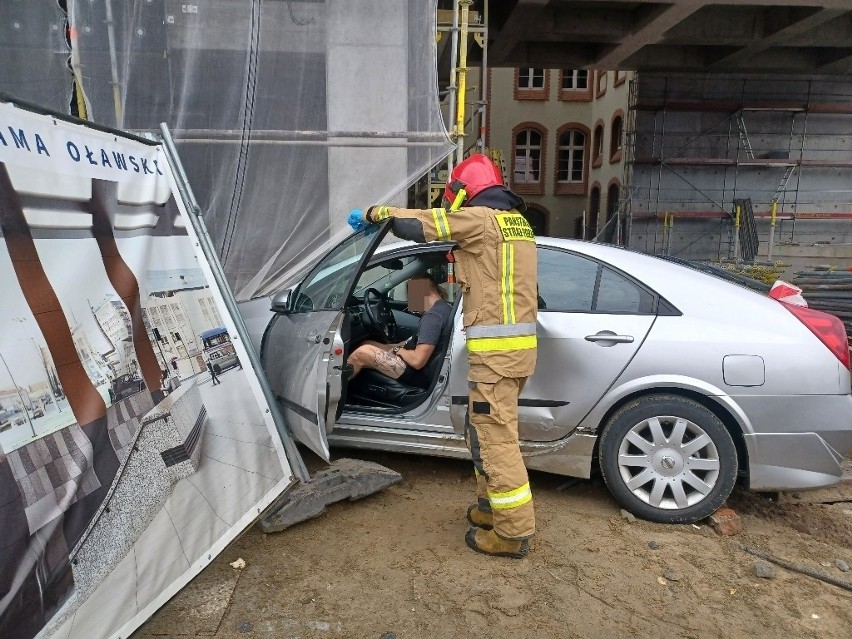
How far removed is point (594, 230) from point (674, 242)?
23.8 feet

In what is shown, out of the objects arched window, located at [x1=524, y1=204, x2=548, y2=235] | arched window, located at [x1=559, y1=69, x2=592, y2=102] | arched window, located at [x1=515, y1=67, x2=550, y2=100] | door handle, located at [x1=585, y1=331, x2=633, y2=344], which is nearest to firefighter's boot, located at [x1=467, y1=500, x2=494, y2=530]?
door handle, located at [x1=585, y1=331, x2=633, y2=344]

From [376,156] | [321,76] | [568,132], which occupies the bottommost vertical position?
[376,156]

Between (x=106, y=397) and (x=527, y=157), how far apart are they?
2562cm

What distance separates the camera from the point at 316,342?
10.4 feet

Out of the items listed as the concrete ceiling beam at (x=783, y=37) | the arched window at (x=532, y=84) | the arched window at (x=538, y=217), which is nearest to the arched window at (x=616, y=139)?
the arched window at (x=538, y=217)

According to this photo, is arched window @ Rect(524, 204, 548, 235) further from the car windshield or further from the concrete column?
the car windshield

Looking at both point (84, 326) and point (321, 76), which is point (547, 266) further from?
point (321, 76)

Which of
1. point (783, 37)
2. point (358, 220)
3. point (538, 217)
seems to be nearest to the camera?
point (358, 220)

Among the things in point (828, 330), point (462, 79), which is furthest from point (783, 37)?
point (828, 330)

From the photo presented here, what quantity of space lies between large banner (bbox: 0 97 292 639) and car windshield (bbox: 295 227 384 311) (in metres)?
0.68

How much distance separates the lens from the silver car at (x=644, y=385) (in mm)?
3082

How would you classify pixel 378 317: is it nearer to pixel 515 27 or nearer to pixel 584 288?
pixel 584 288

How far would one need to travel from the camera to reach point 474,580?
2.78m

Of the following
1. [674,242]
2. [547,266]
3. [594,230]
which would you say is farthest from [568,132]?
[547,266]
